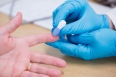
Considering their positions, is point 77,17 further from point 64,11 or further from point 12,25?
point 12,25

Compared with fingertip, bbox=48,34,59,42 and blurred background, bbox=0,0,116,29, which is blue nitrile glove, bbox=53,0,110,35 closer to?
fingertip, bbox=48,34,59,42

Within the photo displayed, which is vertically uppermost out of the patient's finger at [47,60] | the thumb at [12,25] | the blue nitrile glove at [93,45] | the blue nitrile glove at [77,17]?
the blue nitrile glove at [77,17]

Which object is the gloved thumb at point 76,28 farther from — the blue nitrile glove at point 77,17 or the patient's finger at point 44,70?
the patient's finger at point 44,70

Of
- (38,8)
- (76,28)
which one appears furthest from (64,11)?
(38,8)

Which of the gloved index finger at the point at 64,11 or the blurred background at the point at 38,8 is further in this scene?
the blurred background at the point at 38,8

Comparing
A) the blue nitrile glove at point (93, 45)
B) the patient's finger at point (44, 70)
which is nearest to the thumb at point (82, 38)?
the blue nitrile glove at point (93, 45)

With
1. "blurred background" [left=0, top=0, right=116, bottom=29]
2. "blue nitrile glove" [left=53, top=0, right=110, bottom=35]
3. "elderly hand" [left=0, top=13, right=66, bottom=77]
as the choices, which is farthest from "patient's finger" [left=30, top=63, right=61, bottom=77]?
"blurred background" [left=0, top=0, right=116, bottom=29]
